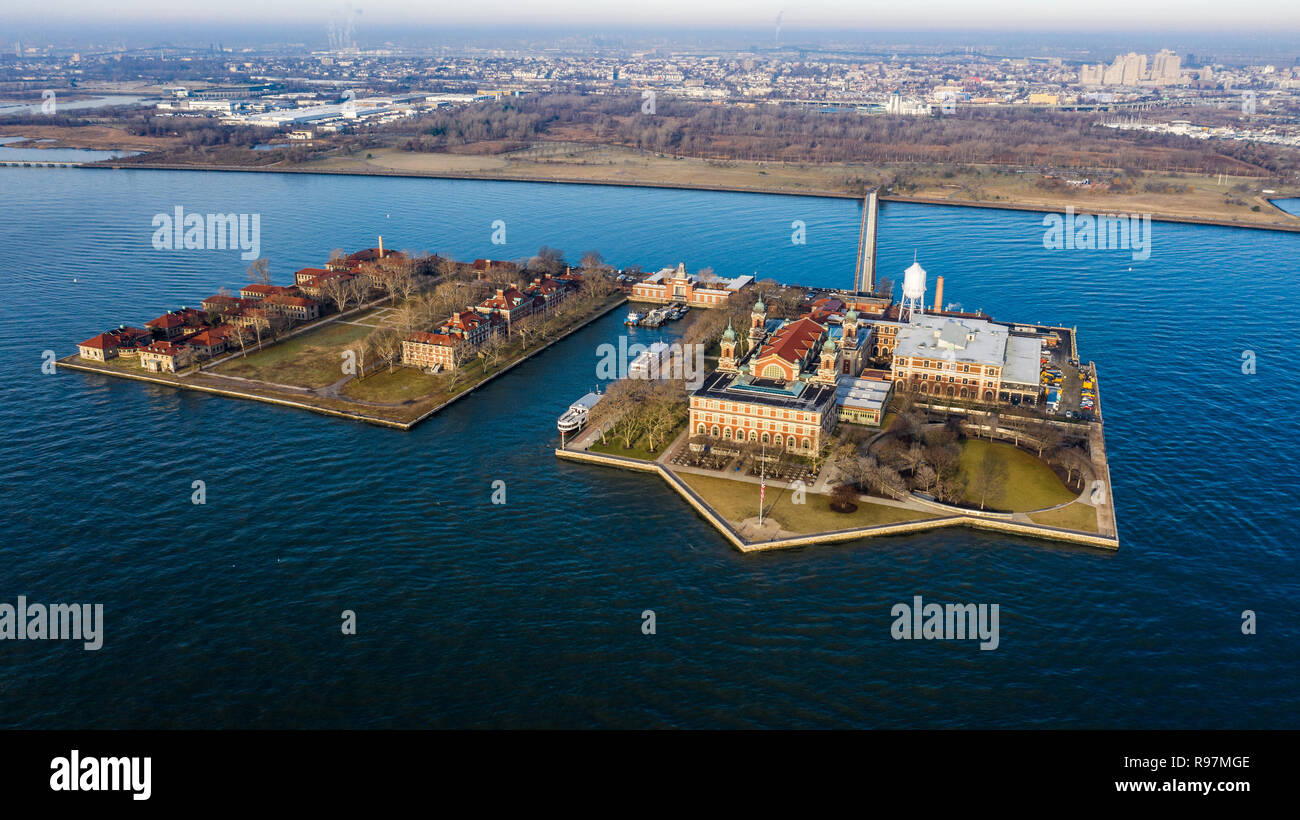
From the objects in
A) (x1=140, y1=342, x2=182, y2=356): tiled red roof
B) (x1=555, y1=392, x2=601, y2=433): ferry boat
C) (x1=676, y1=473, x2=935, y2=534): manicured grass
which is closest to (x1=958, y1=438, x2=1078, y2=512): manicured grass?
(x1=676, y1=473, x2=935, y2=534): manicured grass

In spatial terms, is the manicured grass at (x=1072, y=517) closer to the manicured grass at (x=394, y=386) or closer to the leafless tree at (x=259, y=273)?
the manicured grass at (x=394, y=386)

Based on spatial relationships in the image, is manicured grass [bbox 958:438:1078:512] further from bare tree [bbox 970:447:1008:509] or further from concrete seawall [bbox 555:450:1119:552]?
concrete seawall [bbox 555:450:1119:552]

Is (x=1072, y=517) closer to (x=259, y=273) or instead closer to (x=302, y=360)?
(x=302, y=360)

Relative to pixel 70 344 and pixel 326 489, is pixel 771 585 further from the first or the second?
pixel 70 344

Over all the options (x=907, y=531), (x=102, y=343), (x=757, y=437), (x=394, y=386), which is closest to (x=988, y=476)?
(x=907, y=531)
